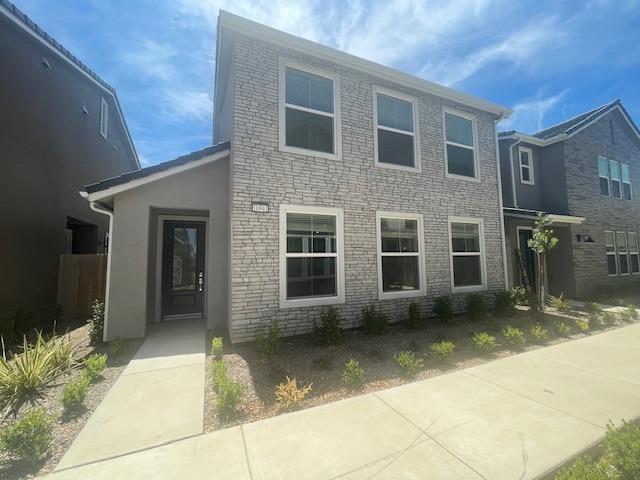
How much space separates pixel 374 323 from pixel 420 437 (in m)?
3.39

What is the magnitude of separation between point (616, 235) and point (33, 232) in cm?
2199

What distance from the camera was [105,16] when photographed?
6594 millimetres

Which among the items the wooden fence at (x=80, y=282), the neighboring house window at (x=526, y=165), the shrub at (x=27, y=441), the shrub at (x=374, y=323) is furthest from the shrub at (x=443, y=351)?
the neighboring house window at (x=526, y=165)

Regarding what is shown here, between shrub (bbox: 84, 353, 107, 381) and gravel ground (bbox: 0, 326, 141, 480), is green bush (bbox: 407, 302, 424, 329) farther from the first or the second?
shrub (bbox: 84, 353, 107, 381)

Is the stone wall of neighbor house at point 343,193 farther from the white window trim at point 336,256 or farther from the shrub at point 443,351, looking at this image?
the shrub at point 443,351

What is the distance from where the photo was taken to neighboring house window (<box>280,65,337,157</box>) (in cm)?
638

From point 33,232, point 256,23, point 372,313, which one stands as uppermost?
point 256,23

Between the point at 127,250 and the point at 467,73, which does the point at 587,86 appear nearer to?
the point at 467,73

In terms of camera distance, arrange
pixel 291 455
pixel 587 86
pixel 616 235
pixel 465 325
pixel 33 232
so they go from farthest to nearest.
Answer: pixel 616 235, pixel 587 86, pixel 33 232, pixel 465 325, pixel 291 455

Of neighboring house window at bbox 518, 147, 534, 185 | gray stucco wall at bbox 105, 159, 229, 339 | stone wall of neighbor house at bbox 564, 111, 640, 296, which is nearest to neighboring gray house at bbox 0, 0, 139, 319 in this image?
gray stucco wall at bbox 105, 159, 229, 339

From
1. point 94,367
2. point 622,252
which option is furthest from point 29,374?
point 622,252

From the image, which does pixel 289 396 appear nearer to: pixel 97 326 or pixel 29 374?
pixel 29 374

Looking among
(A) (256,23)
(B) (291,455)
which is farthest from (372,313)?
(A) (256,23)

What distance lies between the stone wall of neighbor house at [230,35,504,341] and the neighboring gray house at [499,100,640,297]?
418 cm
